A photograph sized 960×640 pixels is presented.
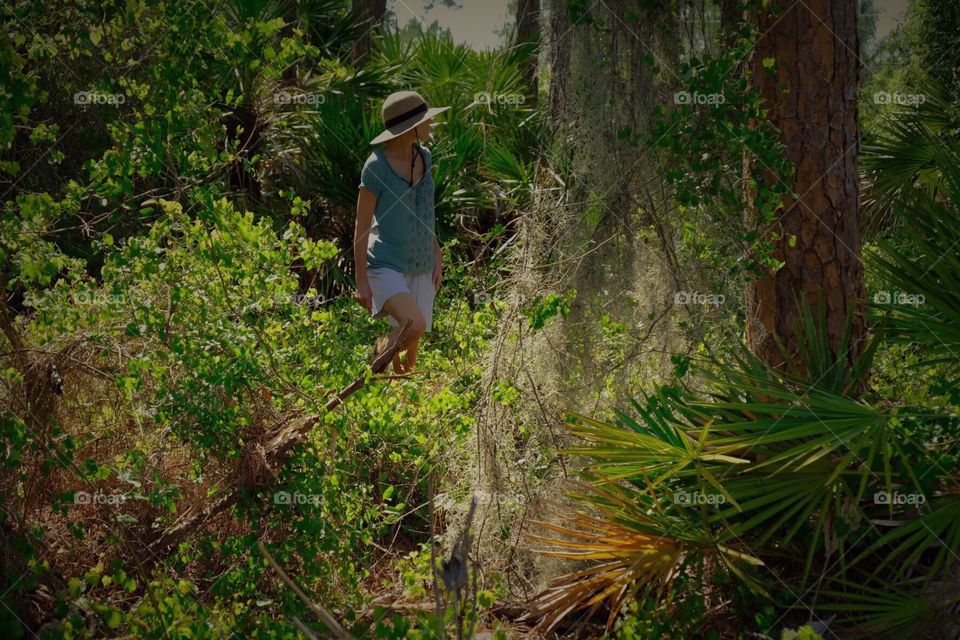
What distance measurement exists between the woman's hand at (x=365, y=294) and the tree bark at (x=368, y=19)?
20.6 ft

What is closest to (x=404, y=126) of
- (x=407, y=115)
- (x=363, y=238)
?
(x=407, y=115)

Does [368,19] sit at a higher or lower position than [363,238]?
higher

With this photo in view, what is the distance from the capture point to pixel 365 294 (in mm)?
4676

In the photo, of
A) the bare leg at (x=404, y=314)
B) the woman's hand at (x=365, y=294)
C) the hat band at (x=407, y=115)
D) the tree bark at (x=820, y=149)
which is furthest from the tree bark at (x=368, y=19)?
the tree bark at (x=820, y=149)

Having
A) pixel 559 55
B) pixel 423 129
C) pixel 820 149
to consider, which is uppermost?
pixel 559 55

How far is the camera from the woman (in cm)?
459

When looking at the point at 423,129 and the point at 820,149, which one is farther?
the point at 423,129

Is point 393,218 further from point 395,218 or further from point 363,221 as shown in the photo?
point 363,221

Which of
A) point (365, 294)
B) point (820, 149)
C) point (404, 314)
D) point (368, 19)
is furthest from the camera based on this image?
point (368, 19)

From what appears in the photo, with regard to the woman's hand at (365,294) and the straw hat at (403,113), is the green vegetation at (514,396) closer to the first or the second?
the woman's hand at (365,294)

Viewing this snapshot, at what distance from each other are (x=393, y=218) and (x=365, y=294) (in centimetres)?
40

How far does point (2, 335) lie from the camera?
3721 mm

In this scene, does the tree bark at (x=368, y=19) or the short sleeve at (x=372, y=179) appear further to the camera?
the tree bark at (x=368, y=19)

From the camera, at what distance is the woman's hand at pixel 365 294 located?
4.66 metres
